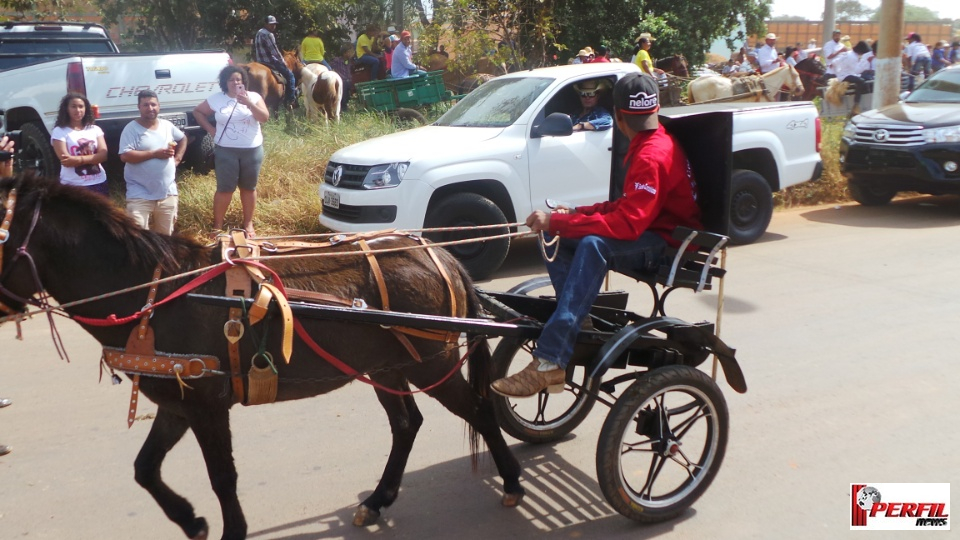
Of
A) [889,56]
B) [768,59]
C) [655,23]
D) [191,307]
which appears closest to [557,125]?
[191,307]

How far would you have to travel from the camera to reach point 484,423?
4.37 metres

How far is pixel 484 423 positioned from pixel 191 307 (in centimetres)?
154

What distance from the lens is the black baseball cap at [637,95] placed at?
415 centimetres

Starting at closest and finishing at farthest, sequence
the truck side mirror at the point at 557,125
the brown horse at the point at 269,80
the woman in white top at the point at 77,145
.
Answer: the woman in white top at the point at 77,145 → the truck side mirror at the point at 557,125 → the brown horse at the point at 269,80

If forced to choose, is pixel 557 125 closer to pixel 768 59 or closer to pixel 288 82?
pixel 288 82

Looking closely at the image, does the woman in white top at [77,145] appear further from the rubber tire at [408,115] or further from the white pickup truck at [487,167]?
the rubber tire at [408,115]

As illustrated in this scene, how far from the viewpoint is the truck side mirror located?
8055 mm

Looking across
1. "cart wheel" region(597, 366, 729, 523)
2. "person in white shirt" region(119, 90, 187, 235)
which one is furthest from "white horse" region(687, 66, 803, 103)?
"cart wheel" region(597, 366, 729, 523)

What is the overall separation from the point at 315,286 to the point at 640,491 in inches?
74.4

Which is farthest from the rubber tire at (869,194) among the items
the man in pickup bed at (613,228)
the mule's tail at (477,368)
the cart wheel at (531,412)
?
the mule's tail at (477,368)

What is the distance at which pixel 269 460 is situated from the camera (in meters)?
4.80

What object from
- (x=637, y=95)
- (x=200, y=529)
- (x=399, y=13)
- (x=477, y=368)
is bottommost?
(x=200, y=529)

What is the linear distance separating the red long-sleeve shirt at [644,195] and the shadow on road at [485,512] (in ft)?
4.41

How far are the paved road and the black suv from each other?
4.21m
